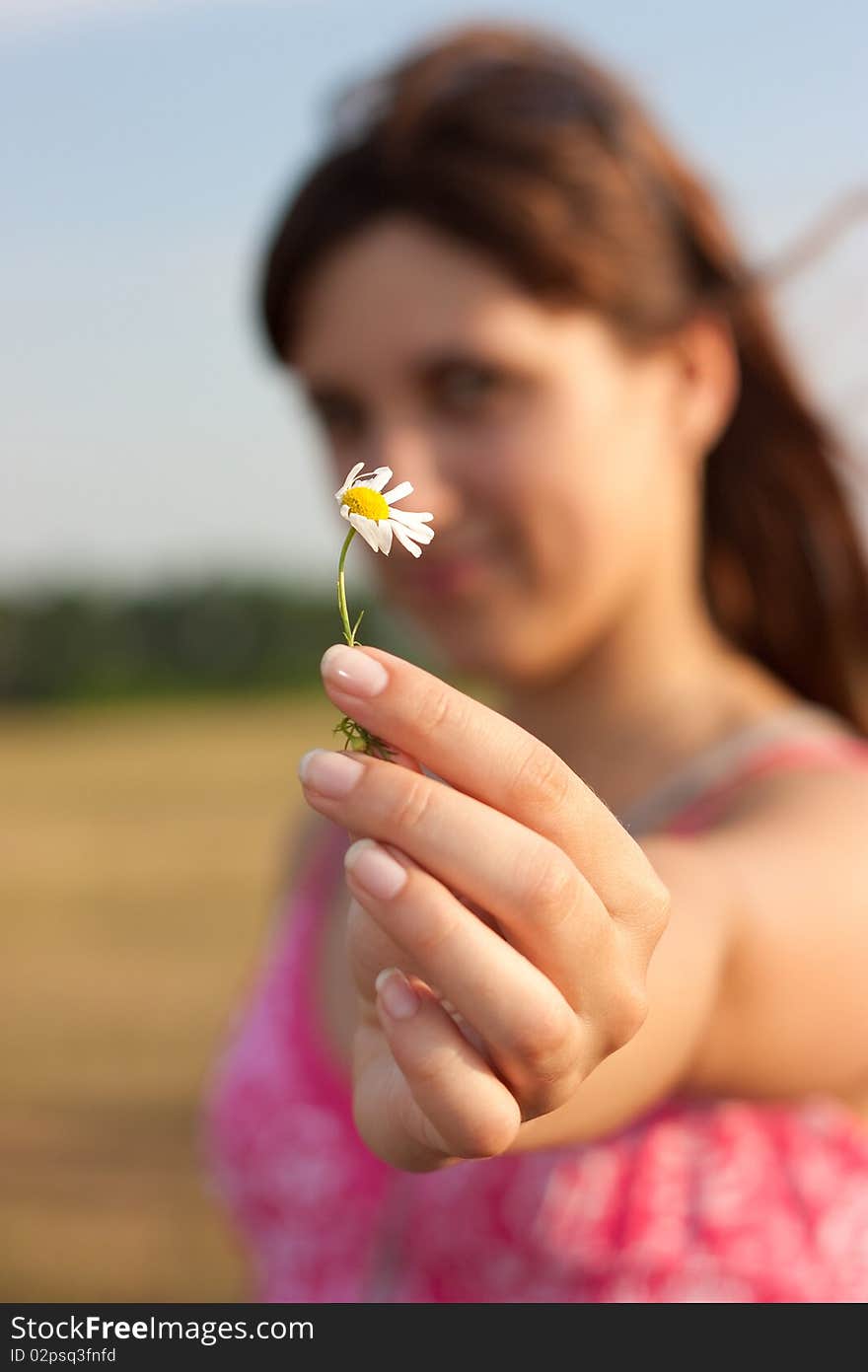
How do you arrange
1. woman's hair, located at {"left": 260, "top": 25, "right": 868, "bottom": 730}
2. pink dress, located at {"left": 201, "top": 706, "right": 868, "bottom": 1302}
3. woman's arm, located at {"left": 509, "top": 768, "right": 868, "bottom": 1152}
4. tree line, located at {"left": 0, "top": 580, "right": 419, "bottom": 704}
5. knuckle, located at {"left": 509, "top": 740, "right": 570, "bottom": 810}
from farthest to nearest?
1. tree line, located at {"left": 0, "top": 580, "right": 419, "bottom": 704}
2. woman's hair, located at {"left": 260, "top": 25, "right": 868, "bottom": 730}
3. pink dress, located at {"left": 201, "top": 706, "right": 868, "bottom": 1302}
4. woman's arm, located at {"left": 509, "top": 768, "right": 868, "bottom": 1152}
5. knuckle, located at {"left": 509, "top": 740, "right": 570, "bottom": 810}

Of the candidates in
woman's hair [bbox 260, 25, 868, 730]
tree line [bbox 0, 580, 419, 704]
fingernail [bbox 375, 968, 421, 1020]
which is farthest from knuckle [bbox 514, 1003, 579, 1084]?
tree line [bbox 0, 580, 419, 704]

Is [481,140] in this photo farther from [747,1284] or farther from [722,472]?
[747,1284]

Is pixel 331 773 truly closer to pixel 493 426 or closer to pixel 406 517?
pixel 406 517

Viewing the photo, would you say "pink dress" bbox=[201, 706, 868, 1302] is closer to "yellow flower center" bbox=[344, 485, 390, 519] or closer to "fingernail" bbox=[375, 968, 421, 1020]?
"fingernail" bbox=[375, 968, 421, 1020]

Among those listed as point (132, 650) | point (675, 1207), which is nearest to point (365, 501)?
point (675, 1207)

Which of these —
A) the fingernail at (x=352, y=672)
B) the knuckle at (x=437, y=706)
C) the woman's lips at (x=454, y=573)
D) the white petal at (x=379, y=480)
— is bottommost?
the woman's lips at (x=454, y=573)

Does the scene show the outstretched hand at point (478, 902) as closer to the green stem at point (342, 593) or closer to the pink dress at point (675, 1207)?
the green stem at point (342, 593)

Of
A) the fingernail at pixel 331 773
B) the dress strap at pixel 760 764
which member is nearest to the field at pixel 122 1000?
the dress strap at pixel 760 764
